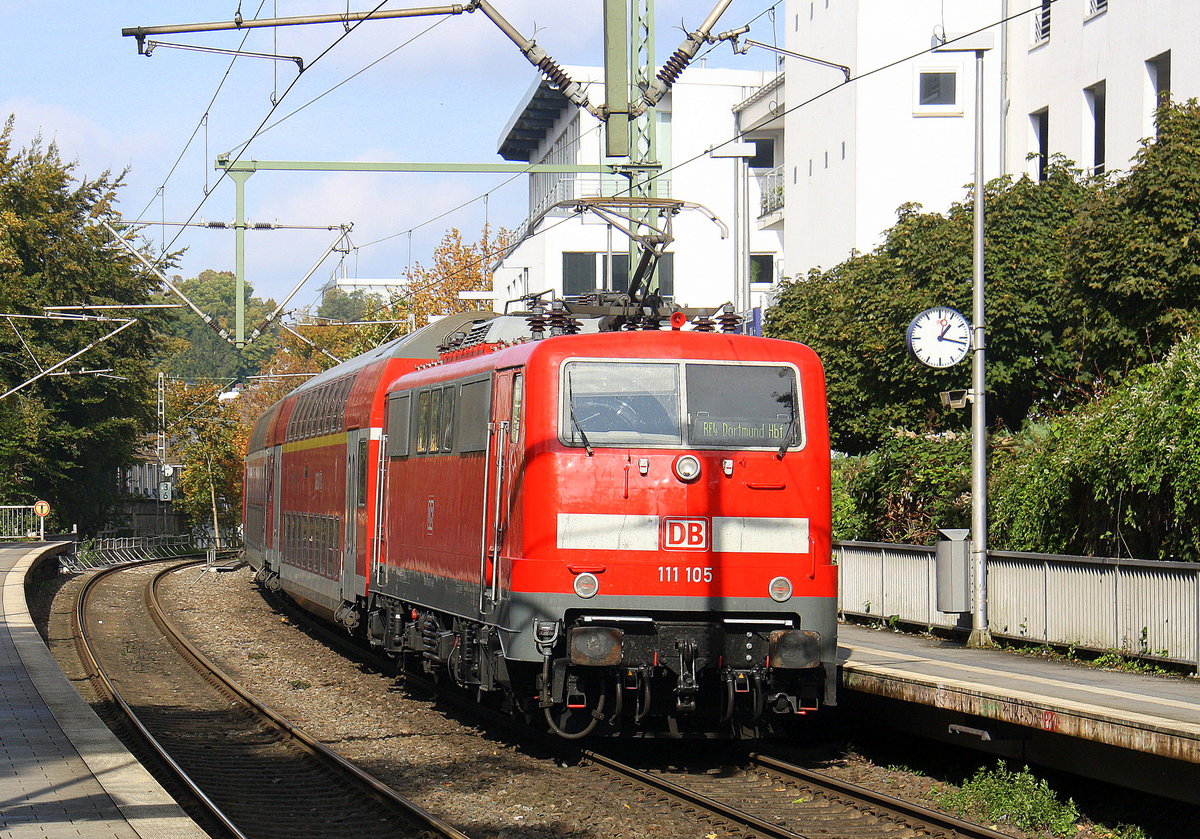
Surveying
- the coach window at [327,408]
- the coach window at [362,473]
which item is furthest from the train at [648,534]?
the coach window at [327,408]

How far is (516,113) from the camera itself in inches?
2630

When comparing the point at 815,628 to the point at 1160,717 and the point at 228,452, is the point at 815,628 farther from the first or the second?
the point at 228,452

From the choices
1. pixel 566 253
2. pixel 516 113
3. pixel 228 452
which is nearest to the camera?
pixel 566 253

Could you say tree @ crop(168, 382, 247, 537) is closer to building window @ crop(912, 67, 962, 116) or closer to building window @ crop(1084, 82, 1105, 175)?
building window @ crop(912, 67, 962, 116)

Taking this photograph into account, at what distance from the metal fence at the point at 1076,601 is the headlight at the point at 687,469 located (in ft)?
16.8

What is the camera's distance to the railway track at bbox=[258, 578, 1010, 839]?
32.1 ft

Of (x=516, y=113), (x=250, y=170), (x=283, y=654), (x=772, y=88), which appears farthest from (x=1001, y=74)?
(x=516, y=113)

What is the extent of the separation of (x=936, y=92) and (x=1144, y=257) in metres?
21.6

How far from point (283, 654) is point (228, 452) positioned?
38883 millimetres

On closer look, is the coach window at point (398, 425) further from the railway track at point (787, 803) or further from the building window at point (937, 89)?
the building window at point (937, 89)

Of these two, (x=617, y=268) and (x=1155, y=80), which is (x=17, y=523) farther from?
(x=1155, y=80)

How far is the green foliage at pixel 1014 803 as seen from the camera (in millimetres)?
10320

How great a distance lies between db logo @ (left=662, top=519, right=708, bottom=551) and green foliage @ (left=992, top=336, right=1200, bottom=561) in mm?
5568

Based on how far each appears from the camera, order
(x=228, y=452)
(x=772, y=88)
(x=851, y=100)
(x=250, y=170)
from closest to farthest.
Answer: (x=250, y=170) → (x=851, y=100) → (x=772, y=88) → (x=228, y=452)
